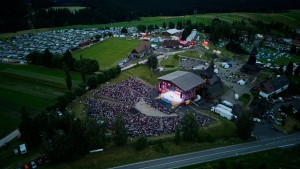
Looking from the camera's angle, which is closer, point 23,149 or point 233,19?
point 23,149

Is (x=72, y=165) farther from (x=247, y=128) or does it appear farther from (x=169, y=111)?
(x=247, y=128)

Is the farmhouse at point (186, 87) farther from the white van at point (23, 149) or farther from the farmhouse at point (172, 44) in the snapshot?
the farmhouse at point (172, 44)

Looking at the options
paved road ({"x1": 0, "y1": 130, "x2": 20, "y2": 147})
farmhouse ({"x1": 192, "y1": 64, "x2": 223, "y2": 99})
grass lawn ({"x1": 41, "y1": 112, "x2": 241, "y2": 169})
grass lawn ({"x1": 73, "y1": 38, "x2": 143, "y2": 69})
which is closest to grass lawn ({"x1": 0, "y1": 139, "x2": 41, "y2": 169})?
paved road ({"x1": 0, "y1": 130, "x2": 20, "y2": 147})

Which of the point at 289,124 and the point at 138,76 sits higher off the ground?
the point at 138,76

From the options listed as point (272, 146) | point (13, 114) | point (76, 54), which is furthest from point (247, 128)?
point (76, 54)

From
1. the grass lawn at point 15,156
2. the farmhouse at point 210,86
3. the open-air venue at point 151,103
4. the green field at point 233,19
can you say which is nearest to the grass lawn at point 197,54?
the open-air venue at point 151,103

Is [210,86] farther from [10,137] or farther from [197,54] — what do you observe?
[10,137]

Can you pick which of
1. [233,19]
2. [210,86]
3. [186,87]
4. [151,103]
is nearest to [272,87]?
[210,86]
